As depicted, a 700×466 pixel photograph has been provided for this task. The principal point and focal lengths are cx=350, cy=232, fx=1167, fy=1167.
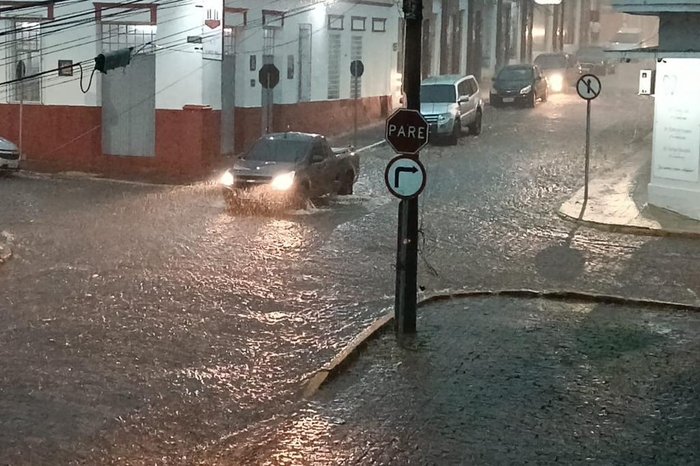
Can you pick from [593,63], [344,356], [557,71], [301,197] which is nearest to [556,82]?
[557,71]

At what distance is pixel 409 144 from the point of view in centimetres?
1230

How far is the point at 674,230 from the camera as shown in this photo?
19.9m

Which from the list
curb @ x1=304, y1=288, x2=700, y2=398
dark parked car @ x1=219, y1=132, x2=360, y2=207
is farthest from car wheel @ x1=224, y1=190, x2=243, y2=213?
curb @ x1=304, y1=288, x2=700, y2=398

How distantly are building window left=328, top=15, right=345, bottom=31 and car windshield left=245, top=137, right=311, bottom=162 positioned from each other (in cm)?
1312

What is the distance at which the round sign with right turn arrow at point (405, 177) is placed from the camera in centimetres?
1224

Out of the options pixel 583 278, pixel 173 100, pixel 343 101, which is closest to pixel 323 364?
pixel 583 278

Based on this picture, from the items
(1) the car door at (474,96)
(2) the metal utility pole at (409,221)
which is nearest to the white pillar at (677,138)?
(2) the metal utility pole at (409,221)

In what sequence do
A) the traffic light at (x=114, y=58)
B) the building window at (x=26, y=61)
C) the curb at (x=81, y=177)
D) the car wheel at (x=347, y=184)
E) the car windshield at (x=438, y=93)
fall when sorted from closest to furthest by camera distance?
1. the traffic light at (x=114, y=58)
2. the car wheel at (x=347, y=184)
3. the curb at (x=81, y=177)
4. the building window at (x=26, y=61)
5. the car windshield at (x=438, y=93)

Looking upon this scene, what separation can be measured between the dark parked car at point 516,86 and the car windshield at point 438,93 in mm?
8988

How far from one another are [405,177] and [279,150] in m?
10.6

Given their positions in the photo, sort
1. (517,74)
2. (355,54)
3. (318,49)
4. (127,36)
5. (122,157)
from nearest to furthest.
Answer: (127,36)
(122,157)
(318,49)
(355,54)
(517,74)

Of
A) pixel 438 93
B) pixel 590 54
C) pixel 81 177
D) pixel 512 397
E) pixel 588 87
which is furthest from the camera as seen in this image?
pixel 590 54

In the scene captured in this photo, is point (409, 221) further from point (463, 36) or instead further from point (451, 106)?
point (463, 36)

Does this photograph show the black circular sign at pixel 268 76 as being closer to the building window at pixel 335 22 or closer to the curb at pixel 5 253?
the building window at pixel 335 22
